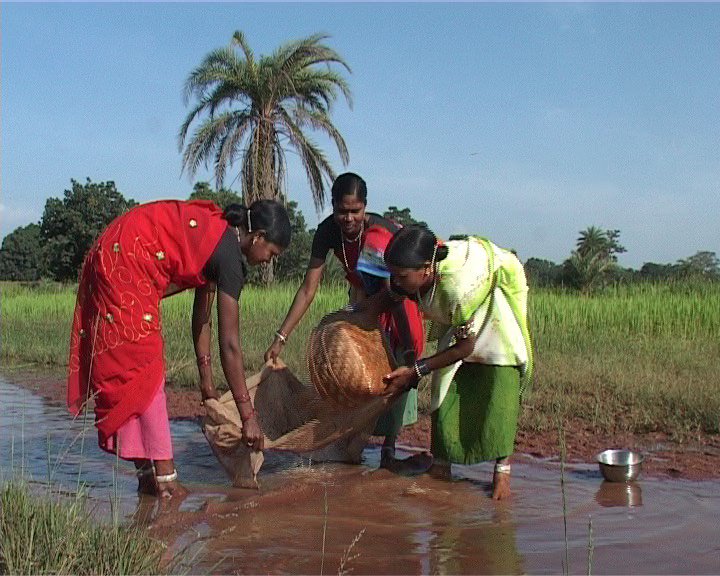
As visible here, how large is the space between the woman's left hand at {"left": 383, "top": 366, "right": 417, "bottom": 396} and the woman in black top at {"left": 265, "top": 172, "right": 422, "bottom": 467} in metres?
Answer: 0.47

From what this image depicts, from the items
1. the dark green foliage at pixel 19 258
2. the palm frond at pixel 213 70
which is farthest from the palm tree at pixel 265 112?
the dark green foliage at pixel 19 258

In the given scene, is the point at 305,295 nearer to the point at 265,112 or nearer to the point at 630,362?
the point at 630,362

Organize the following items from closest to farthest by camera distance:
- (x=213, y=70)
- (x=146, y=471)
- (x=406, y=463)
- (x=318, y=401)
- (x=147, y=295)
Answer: (x=147, y=295) → (x=146, y=471) → (x=318, y=401) → (x=406, y=463) → (x=213, y=70)

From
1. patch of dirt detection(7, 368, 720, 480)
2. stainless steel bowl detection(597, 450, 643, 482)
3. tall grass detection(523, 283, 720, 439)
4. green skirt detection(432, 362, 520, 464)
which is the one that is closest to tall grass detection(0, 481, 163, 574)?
green skirt detection(432, 362, 520, 464)

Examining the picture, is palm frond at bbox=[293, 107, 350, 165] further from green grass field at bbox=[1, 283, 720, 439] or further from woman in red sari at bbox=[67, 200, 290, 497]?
woman in red sari at bbox=[67, 200, 290, 497]

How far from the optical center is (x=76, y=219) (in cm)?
3081

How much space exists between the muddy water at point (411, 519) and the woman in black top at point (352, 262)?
0.36m

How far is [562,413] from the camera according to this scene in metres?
6.29

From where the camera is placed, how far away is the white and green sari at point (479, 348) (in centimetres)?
426

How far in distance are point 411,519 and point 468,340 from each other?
938 mm

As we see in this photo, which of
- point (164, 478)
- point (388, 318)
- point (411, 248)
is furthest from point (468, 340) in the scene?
point (164, 478)

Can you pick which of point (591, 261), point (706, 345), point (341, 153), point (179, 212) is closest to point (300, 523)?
point (179, 212)

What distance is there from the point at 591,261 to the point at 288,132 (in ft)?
38.6

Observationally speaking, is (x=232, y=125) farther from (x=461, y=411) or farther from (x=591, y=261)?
(x=461, y=411)
